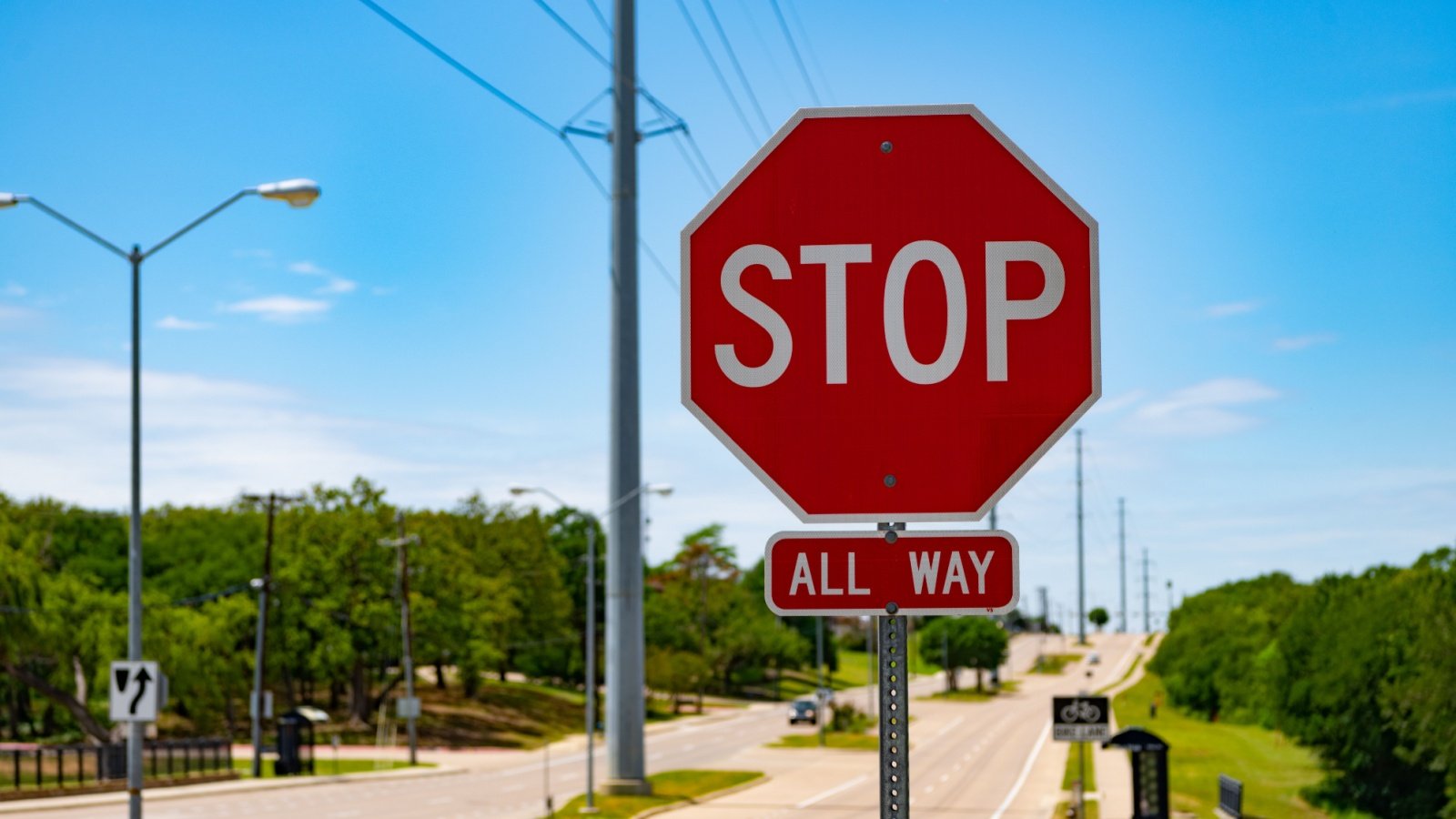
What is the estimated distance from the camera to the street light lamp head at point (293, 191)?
1912 centimetres

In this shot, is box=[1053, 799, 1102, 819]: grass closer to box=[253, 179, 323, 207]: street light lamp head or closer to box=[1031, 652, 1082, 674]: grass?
box=[253, 179, 323, 207]: street light lamp head

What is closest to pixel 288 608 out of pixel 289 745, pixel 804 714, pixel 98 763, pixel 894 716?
pixel 289 745

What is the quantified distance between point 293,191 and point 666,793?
27.2 m

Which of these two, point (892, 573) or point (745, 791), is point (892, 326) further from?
point (745, 791)

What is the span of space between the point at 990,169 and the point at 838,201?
1.11 ft

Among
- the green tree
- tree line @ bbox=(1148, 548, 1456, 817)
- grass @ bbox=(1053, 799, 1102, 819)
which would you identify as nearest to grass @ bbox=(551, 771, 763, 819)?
grass @ bbox=(1053, 799, 1102, 819)

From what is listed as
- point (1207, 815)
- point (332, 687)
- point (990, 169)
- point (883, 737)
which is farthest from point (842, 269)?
point (332, 687)

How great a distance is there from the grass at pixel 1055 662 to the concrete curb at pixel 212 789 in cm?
10897

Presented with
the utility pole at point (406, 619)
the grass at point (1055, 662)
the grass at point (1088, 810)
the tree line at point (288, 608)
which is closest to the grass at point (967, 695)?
the tree line at point (288, 608)

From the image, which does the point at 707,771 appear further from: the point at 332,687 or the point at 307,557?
the point at 332,687

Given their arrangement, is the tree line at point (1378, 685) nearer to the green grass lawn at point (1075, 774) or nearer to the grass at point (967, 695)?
the green grass lawn at point (1075, 774)

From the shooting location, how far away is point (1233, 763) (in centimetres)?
6206

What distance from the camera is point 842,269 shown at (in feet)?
10.3

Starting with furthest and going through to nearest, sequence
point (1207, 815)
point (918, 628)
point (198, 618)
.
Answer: point (918, 628)
point (198, 618)
point (1207, 815)
